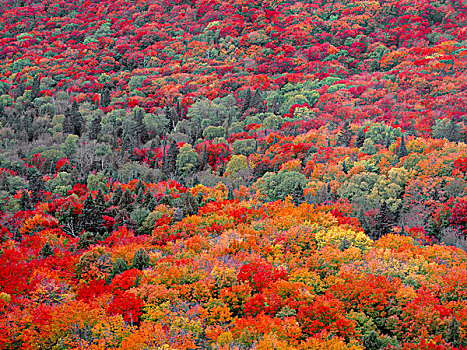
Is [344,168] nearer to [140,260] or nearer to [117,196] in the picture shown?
[117,196]

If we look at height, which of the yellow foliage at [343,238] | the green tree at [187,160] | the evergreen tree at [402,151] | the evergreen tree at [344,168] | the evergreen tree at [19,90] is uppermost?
the evergreen tree at [19,90]

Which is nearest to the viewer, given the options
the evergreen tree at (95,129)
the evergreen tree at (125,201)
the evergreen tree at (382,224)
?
the evergreen tree at (382,224)

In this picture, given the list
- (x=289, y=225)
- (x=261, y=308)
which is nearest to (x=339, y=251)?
(x=289, y=225)

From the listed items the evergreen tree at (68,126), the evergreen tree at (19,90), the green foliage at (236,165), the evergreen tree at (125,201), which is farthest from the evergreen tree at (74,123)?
the evergreen tree at (125,201)

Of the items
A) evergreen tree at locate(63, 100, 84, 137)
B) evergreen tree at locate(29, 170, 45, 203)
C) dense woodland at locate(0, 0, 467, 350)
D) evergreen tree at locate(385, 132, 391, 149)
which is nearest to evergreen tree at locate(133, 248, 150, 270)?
dense woodland at locate(0, 0, 467, 350)

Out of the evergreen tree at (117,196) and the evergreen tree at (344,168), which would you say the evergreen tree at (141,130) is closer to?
the evergreen tree at (117,196)

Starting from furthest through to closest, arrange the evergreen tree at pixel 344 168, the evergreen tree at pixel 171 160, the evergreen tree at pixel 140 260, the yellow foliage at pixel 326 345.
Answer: the evergreen tree at pixel 171 160, the evergreen tree at pixel 344 168, the evergreen tree at pixel 140 260, the yellow foliage at pixel 326 345

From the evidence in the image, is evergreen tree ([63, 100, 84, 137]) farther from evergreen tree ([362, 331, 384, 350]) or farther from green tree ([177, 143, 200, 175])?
evergreen tree ([362, 331, 384, 350])

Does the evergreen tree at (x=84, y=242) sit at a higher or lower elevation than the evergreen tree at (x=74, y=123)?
lower
